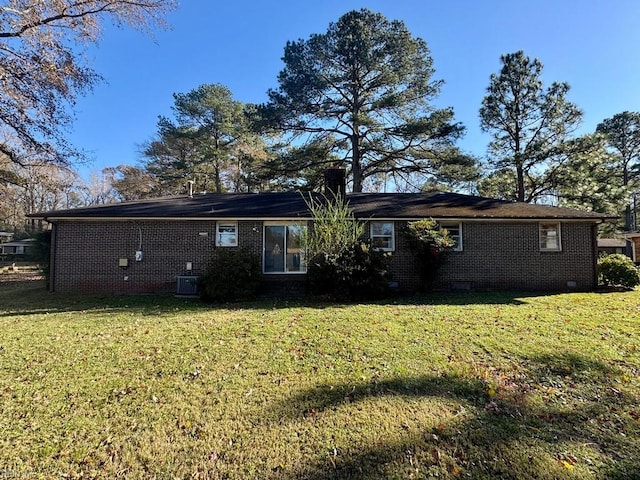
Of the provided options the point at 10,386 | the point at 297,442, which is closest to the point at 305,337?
the point at 297,442

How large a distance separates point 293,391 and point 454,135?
63.4 feet

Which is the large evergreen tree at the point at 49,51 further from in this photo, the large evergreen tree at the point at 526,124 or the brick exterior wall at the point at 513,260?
the large evergreen tree at the point at 526,124

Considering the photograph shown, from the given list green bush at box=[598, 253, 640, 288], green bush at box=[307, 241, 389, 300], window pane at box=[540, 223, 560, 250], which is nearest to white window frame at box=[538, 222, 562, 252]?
window pane at box=[540, 223, 560, 250]

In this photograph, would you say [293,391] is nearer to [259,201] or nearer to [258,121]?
[259,201]

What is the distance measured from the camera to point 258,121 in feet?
66.5

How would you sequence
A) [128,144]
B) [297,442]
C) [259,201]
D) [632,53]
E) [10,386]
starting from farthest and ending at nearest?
[128,144], [259,201], [632,53], [10,386], [297,442]

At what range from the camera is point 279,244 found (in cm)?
1173

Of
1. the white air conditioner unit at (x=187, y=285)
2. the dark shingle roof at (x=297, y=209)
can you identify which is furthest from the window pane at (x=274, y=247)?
the white air conditioner unit at (x=187, y=285)

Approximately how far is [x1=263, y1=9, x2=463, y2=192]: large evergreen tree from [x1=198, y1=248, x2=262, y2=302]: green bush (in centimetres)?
1210

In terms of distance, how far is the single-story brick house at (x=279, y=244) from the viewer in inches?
444

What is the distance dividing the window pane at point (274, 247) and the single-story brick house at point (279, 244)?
34 millimetres

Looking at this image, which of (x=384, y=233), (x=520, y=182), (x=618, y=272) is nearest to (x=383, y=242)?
(x=384, y=233)

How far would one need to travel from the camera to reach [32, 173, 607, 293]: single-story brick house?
37.0 ft

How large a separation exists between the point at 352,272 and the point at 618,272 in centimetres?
967
